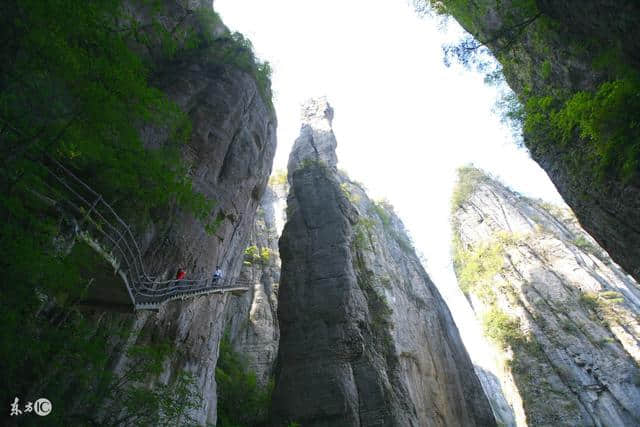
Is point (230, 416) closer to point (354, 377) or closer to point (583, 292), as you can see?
point (354, 377)

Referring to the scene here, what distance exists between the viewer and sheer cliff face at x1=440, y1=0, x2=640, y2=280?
812cm

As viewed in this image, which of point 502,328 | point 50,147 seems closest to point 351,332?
point 50,147

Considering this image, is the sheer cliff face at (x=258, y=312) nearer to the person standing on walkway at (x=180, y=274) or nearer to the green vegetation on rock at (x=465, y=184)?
the person standing on walkway at (x=180, y=274)

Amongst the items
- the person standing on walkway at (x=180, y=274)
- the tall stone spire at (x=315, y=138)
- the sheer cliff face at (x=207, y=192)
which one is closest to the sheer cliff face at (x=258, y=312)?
the sheer cliff face at (x=207, y=192)

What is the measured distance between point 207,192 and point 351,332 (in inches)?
383

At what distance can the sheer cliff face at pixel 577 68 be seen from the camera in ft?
26.7

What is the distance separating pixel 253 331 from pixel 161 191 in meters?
22.1

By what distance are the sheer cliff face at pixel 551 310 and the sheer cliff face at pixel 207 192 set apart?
2601 cm

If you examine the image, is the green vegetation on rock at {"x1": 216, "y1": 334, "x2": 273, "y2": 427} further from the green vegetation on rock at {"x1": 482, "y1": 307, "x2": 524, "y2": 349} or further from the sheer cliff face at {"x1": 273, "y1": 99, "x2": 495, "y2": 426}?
the green vegetation on rock at {"x1": 482, "y1": 307, "x2": 524, "y2": 349}

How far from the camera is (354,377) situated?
17.1 meters

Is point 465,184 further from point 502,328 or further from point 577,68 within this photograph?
point 577,68

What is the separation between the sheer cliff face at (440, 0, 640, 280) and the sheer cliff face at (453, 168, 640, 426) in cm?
2277

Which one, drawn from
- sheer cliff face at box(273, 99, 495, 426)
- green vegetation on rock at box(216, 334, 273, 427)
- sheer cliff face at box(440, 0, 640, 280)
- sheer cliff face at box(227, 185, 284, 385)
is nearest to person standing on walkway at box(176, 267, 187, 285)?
sheer cliff face at box(273, 99, 495, 426)

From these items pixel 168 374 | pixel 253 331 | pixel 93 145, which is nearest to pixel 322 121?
pixel 253 331
